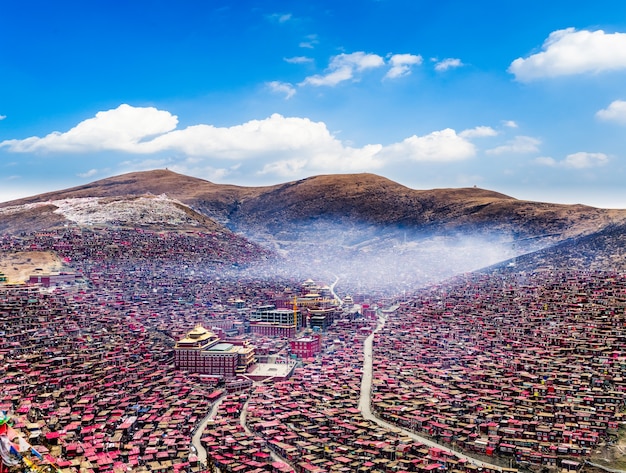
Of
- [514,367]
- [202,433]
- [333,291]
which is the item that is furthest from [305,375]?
[333,291]

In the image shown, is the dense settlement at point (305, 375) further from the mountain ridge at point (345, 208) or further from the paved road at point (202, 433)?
the mountain ridge at point (345, 208)

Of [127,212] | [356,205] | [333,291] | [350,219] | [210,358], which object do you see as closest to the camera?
[210,358]

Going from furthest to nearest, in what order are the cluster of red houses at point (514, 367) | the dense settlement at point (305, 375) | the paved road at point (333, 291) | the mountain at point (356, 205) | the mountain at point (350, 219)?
the mountain at point (356, 205), the mountain at point (350, 219), the paved road at point (333, 291), the cluster of red houses at point (514, 367), the dense settlement at point (305, 375)

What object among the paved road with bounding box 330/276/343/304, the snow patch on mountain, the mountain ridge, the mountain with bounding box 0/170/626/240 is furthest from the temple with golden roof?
the mountain with bounding box 0/170/626/240

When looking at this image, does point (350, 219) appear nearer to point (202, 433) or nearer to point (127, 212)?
point (127, 212)

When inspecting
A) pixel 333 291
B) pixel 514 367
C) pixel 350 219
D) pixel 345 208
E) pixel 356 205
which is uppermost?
pixel 356 205

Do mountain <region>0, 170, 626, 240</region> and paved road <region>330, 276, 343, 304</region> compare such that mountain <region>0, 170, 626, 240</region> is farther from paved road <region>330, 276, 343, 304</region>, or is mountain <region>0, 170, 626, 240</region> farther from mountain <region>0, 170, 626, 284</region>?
paved road <region>330, 276, 343, 304</region>

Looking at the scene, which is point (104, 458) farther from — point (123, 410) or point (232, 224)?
point (232, 224)

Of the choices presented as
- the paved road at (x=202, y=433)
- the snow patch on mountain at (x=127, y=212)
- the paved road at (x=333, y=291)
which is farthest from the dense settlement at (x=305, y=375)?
the snow patch on mountain at (x=127, y=212)
